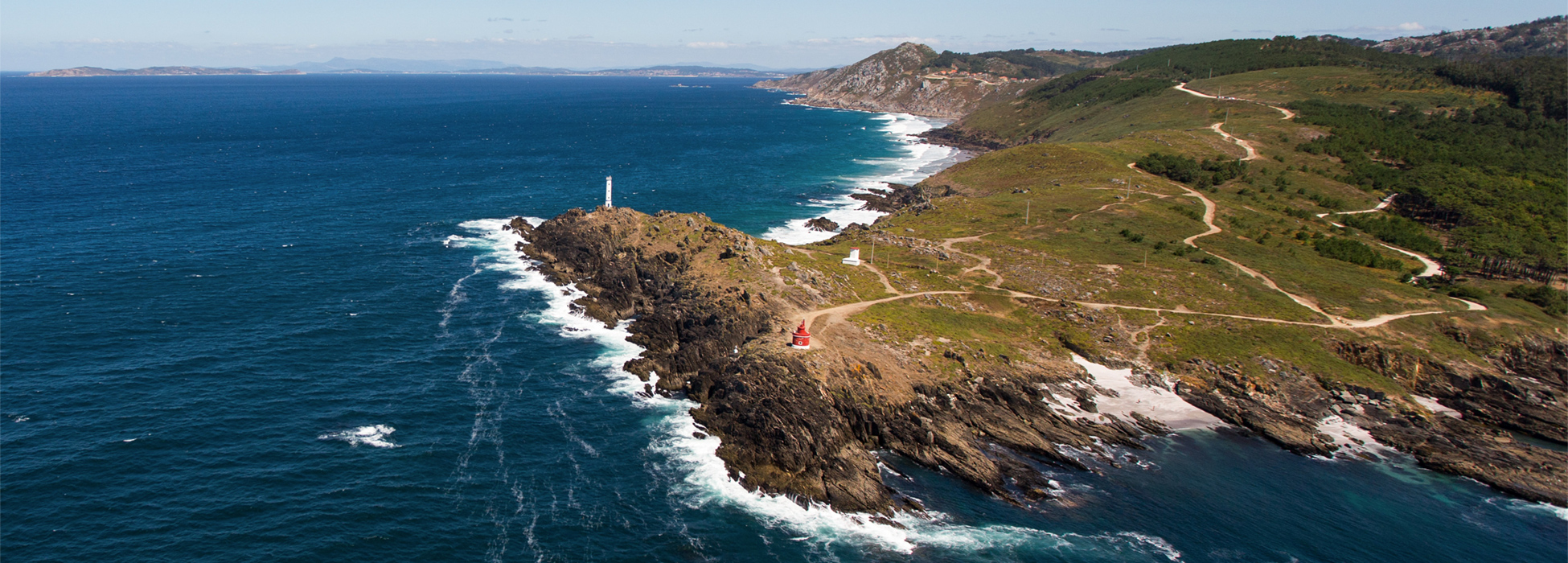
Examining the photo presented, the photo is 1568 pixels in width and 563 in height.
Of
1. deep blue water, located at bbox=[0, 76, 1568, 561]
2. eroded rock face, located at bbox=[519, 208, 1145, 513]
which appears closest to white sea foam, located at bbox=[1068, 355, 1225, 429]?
eroded rock face, located at bbox=[519, 208, 1145, 513]

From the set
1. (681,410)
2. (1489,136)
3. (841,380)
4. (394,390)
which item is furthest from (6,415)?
(1489,136)

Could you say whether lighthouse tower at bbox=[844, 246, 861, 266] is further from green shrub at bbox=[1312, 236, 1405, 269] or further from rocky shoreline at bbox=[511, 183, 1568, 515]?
green shrub at bbox=[1312, 236, 1405, 269]

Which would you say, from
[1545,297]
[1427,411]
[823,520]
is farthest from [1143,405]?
[1545,297]

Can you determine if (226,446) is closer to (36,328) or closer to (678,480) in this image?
(678,480)

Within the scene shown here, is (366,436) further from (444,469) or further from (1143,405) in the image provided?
(1143,405)

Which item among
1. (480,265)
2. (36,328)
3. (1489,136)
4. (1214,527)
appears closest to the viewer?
(1214,527)

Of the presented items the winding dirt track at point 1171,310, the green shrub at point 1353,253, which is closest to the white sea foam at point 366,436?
the winding dirt track at point 1171,310

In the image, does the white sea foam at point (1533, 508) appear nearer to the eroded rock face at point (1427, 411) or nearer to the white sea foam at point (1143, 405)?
the eroded rock face at point (1427, 411)
